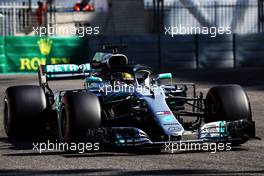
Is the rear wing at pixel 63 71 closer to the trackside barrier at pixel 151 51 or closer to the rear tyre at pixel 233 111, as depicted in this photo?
the rear tyre at pixel 233 111

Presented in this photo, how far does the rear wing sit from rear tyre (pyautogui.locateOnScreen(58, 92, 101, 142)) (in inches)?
106

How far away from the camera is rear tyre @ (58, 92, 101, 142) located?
10.2 m

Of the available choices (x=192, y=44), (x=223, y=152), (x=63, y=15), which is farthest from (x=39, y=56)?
(x=223, y=152)

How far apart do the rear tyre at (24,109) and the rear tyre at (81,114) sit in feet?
4.62

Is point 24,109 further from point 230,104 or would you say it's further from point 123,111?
point 230,104

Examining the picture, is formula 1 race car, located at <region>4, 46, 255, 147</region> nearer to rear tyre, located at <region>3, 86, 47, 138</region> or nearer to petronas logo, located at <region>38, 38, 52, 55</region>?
rear tyre, located at <region>3, 86, 47, 138</region>

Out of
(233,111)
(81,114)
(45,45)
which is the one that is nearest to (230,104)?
(233,111)

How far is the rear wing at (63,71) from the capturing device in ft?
43.0

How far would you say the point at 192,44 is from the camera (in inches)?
1177

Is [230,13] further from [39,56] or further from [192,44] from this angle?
[39,56]

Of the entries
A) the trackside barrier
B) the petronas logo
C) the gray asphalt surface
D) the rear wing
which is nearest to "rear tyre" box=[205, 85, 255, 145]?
the gray asphalt surface

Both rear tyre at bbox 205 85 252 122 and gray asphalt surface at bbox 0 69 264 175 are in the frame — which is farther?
rear tyre at bbox 205 85 252 122

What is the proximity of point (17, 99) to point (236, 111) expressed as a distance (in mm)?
2885

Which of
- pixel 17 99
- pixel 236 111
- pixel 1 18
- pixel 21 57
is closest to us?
pixel 236 111
